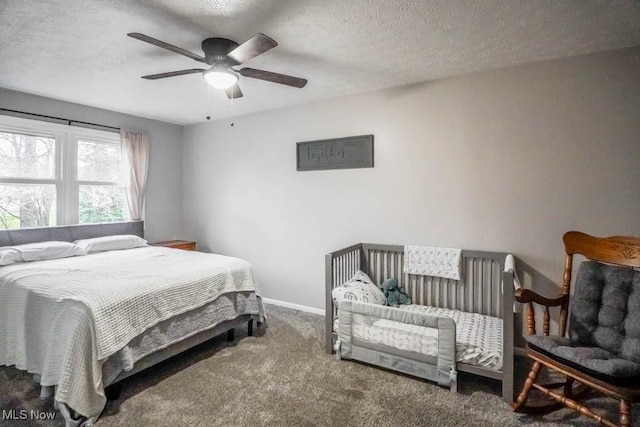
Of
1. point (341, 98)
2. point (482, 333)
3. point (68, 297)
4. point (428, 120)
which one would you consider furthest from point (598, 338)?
point (68, 297)

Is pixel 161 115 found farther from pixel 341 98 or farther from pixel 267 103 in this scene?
pixel 341 98

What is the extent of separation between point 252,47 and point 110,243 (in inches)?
119

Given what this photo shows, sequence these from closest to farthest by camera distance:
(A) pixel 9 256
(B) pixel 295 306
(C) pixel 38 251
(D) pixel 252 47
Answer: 1. (D) pixel 252 47
2. (A) pixel 9 256
3. (C) pixel 38 251
4. (B) pixel 295 306

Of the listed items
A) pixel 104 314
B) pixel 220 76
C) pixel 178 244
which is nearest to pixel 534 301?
pixel 220 76

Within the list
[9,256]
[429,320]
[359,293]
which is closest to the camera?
[429,320]

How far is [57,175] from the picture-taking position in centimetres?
376

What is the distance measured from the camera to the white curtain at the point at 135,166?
4.28 m

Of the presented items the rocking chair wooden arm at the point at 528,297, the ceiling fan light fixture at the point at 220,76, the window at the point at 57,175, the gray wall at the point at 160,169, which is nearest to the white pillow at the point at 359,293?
the rocking chair wooden arm at the point at 528,297

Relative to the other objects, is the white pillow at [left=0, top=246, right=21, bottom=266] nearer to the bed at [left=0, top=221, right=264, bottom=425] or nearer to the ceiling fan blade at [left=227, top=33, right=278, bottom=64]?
the bed at [left=0, top=221, right=264, bottom=425]

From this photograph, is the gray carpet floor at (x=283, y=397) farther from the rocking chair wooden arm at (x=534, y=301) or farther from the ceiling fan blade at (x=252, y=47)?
the ceiling fan blade at (x=252, y=47)

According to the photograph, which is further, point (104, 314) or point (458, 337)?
point (458, 337)

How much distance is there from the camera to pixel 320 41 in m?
2.29

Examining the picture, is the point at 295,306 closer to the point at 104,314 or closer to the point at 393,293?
the point at 393,293

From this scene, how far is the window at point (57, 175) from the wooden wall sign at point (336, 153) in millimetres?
2527
